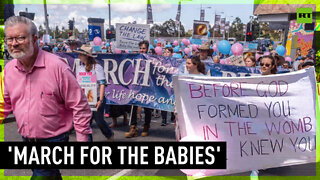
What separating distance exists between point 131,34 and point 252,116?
6642 millimetres

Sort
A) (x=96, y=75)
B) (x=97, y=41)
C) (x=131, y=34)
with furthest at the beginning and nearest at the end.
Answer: (x=97, y=41) → (x=131, y=34) → (x=96, y=75)

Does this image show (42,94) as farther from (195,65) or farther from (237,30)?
(237,30)

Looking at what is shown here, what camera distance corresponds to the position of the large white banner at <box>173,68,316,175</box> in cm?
367

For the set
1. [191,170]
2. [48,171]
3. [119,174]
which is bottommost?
[119,174]

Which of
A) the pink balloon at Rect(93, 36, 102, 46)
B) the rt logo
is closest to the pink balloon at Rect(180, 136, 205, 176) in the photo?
the rt logo

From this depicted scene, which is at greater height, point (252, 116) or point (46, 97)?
point (46, 97)

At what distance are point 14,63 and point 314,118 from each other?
3.08 m

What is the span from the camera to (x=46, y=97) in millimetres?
2748

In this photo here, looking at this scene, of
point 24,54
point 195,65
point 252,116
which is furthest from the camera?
point 195,65

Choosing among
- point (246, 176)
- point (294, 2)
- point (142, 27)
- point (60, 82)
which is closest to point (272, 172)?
point (246, 176)

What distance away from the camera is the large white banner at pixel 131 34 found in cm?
979

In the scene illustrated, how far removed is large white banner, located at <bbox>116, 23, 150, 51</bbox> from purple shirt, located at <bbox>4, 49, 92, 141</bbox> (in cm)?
706

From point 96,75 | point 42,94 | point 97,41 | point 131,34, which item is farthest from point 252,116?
point 97,41

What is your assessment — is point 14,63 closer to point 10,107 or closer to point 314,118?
point 10,107
